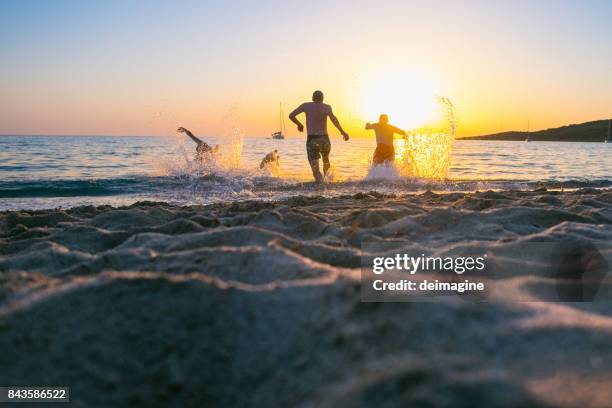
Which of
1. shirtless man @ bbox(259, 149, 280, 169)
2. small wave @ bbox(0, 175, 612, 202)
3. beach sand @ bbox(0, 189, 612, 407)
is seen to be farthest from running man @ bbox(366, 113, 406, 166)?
beach sand @ bbox(0, 189, 612, 407)

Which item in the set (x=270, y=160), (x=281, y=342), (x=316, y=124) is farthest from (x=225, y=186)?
(x=281, y=342)

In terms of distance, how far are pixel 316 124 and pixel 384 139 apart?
83.1 inches

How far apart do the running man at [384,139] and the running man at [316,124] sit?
4.07 ft

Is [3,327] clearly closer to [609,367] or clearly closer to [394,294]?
[394,294]

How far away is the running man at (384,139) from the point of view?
37.0 ft

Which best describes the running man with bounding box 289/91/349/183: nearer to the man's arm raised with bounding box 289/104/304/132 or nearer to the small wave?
the man's arm raised with bounding box 289/104/304/132

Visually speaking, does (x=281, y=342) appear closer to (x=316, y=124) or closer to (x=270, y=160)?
(x=316, y=124)

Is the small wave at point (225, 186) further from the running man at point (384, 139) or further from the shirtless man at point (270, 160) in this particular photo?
the shirtless man at point (270, 160)

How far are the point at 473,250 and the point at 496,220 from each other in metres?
1.25

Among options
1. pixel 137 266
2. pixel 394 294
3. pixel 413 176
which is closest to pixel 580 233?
pixel 394 294

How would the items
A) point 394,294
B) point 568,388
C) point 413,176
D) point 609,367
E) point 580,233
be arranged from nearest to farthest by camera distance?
point 568,388 → point 609,367 → point 394,294 → point 580,233 → point 413,176

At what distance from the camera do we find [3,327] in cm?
150

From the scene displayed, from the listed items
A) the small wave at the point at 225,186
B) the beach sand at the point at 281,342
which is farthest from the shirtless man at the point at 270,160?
the beach sand at the point at 281,342

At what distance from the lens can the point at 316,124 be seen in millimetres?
10312
